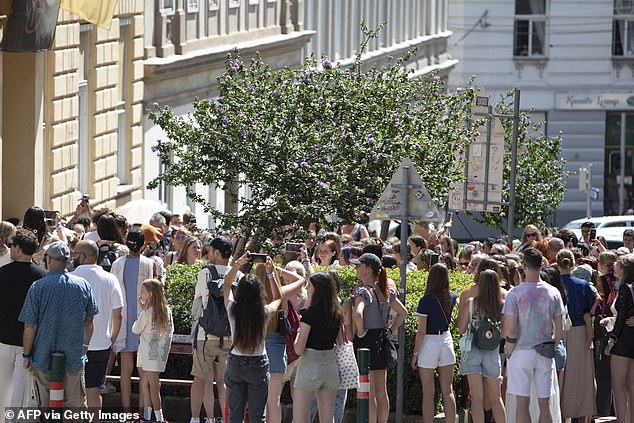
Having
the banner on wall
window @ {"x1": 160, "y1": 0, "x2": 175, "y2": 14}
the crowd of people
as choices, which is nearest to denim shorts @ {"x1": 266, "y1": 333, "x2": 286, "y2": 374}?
the crowd of people

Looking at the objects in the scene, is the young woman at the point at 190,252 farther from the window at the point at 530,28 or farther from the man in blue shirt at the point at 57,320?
the window at the point at 530,28

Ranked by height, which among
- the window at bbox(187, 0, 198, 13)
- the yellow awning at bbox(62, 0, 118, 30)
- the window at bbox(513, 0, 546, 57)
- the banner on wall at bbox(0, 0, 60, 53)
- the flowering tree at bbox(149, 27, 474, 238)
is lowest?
the flowering tree at bbox(149, 27, 474, 238)

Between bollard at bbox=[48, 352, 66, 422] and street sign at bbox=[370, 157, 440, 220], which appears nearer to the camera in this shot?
bollard at bbox=[48, 352, 66, 422]

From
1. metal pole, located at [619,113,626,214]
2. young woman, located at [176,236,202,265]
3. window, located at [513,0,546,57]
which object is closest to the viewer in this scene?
young woman, located at [176,236,202,265]

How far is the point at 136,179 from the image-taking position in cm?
3000

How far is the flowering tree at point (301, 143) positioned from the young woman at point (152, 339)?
6.10 metres

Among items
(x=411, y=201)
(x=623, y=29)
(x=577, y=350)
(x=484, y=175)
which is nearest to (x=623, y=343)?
(x=577, y=350)

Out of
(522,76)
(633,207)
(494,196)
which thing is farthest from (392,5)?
(494,196)

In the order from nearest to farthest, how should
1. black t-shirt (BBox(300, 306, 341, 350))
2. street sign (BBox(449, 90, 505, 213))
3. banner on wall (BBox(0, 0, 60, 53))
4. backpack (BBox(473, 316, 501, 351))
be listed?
1. black t-shirt (BBox(300, 306, 341, 350))
2. backpack (BBox(473, 316, 501, 351))
3. street sign (BBox(449, 90, 505, 213))
4. banner on wall (BBox(0, 0, 60, 53))

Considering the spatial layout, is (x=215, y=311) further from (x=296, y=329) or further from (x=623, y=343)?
(x=623, y=343)

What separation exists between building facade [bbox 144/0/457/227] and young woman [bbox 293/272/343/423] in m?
9.11

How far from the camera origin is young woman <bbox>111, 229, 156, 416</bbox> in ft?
47.3

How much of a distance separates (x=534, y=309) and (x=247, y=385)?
251cm

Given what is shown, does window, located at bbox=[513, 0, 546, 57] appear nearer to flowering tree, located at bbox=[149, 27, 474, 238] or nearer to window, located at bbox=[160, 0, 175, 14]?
window, located at bbox=[160, 0, 175, 14]
